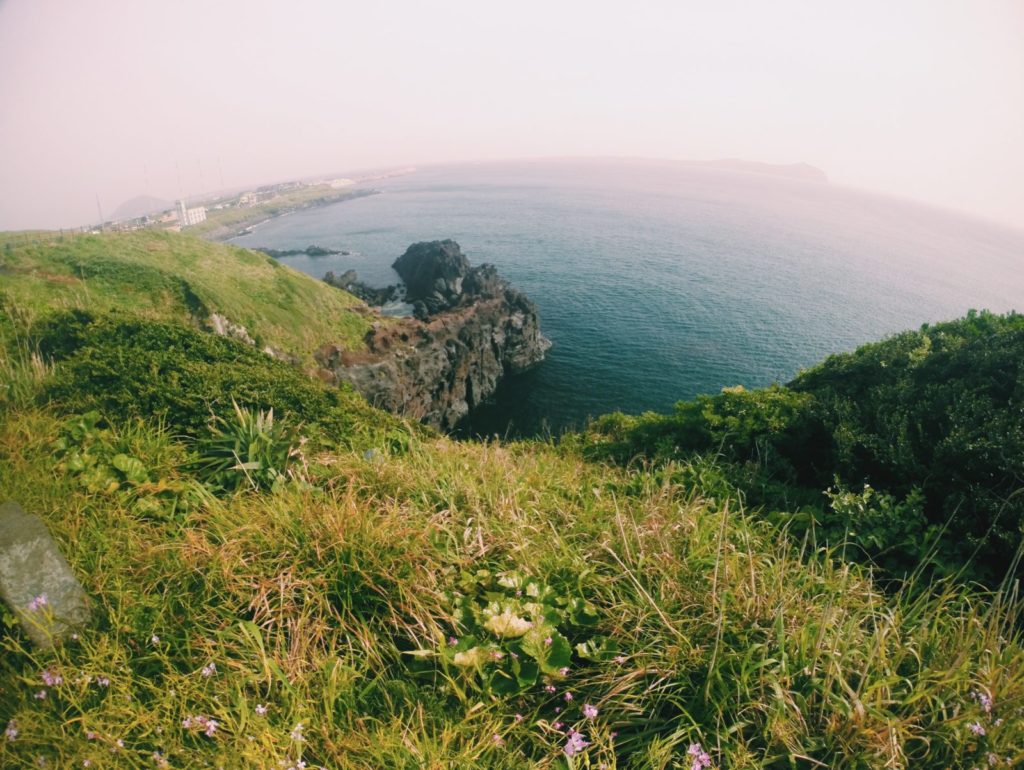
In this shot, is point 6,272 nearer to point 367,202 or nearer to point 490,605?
point 490,605

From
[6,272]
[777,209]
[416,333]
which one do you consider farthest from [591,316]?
[777,209]

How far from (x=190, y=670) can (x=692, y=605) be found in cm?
350

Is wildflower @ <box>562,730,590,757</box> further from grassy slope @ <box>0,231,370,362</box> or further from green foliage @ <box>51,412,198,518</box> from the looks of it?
grassy slope @ <box>0,231,370,362</box>

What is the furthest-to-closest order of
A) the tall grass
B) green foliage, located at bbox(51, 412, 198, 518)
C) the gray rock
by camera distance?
green foliage, located at bbox(51, 412, 198, 518), the gray rock, the tall grass

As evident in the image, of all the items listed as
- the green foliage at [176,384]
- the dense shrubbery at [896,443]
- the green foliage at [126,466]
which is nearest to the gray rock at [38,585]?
the green foliage at [126,466]

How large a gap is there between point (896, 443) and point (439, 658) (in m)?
8.34

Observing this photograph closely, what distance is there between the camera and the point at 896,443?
7.62 m

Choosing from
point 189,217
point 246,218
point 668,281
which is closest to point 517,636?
point 668,281

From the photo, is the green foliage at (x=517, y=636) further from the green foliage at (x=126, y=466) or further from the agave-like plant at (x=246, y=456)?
the green foliage at (x=126, y=466)

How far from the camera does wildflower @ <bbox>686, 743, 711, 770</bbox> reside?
8.08ft

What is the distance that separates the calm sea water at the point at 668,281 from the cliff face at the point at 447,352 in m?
2.71

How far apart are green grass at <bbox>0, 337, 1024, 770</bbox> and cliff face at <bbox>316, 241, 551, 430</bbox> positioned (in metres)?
27.2

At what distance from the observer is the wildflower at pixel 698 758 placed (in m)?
2.46

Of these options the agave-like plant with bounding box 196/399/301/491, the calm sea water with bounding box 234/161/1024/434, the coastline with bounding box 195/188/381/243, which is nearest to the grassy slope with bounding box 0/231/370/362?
the calm sea water with bounding box 234/161/1024/434
